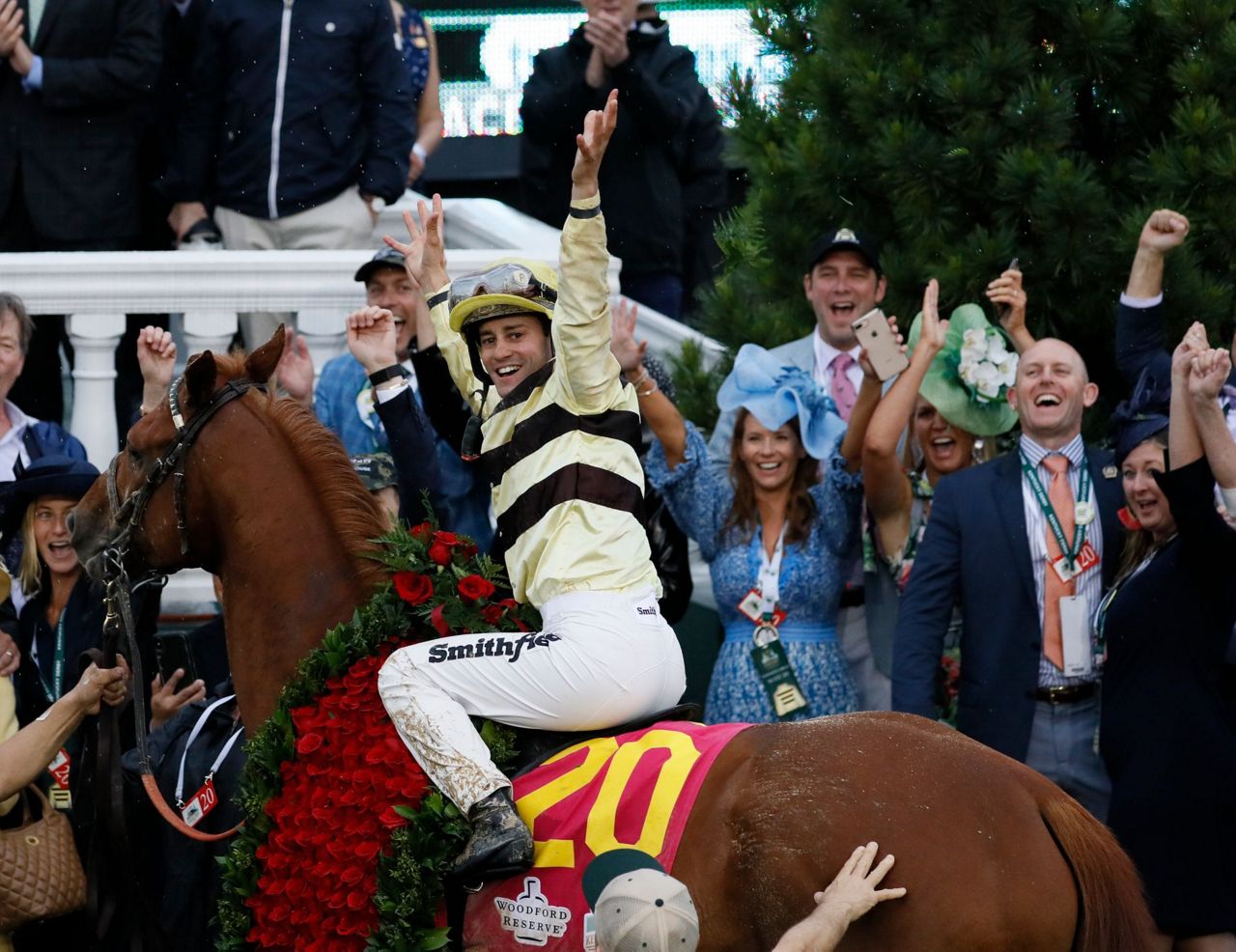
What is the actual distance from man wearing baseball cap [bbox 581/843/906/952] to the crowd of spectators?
1.41m

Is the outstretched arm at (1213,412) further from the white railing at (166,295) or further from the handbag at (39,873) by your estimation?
the handbag at (39,873)

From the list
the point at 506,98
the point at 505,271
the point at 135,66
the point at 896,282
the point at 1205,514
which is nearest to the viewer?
the point at 505,271

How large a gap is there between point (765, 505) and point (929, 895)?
252 cm

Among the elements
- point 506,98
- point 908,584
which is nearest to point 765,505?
point 908,584

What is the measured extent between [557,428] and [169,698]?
2.22 metres

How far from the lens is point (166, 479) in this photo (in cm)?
532

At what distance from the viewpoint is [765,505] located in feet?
21.7

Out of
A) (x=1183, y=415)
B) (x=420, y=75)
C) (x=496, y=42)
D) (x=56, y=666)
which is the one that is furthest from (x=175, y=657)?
(x=496, y=42)

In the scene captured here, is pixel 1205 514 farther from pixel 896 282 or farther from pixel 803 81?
pixel 803 81

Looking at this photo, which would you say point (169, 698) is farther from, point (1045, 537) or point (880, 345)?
Result: point (1045, 537)

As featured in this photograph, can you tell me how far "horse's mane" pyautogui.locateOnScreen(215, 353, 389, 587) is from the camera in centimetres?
522

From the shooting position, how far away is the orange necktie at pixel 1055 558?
19.7 ft

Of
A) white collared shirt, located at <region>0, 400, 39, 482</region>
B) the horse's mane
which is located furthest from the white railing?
the horse's mane

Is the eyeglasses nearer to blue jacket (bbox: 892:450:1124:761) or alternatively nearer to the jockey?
the jockey
